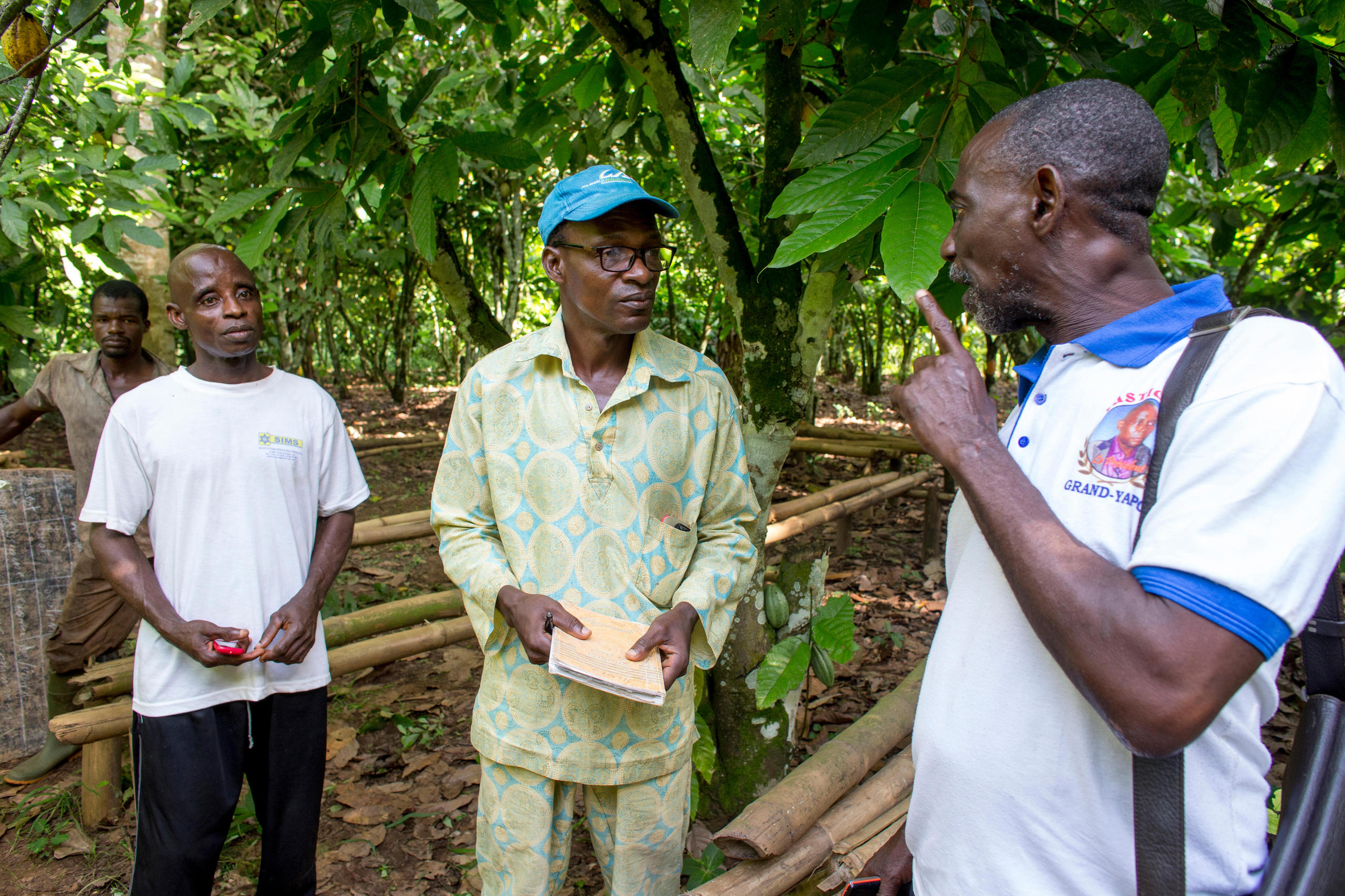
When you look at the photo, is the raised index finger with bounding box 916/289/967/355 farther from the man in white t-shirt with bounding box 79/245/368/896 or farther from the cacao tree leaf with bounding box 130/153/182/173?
the cacao tree leaf with bounding box 130/153/182/173

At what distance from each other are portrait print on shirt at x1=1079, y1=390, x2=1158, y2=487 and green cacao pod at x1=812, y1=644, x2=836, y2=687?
167cm

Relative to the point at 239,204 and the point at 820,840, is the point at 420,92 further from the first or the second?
the point at 820,840

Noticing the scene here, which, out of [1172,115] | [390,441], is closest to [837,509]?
[1172,115]

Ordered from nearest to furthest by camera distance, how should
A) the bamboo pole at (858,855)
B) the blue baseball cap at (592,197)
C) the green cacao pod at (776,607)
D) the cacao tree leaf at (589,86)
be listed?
the blue baseball cap at (592,197) < the bamboo pole at (858,855) < the green cacao pod at (776,607) < the cacao tree leaf at (589,86)

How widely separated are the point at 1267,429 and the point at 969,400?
328mm

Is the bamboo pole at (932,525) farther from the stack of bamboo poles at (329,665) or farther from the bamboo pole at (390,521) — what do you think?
the stack of bamboo poles at (329,665)

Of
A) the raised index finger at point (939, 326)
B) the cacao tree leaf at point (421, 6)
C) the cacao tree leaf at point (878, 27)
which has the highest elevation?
the cacao tree leaf at point (878, 27)

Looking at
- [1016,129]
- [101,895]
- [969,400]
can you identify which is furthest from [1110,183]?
[101,895]

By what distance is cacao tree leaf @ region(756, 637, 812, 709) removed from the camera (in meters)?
2.44

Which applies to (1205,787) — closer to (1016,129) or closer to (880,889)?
(880,889)

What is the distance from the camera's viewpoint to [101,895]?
2.57 metres

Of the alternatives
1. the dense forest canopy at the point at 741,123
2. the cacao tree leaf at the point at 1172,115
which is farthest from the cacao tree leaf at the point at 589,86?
the cacao tree leaf at the point at 1172,115

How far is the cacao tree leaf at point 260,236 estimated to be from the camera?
2027mm

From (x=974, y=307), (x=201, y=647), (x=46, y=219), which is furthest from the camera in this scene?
(x=46, y=219)
